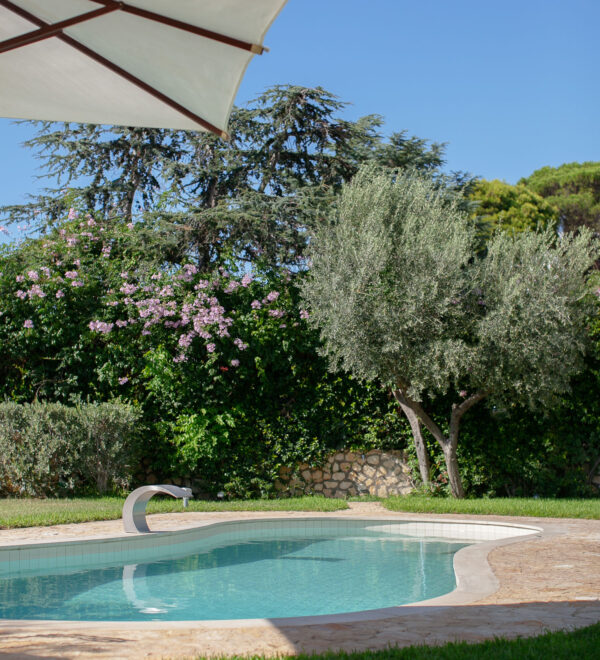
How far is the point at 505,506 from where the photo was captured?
1071 centimetres

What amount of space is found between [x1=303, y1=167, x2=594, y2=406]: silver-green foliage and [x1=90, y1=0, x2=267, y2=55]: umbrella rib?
7808 mm

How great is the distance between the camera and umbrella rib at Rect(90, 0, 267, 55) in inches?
131

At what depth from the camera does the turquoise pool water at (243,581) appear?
5996 millimetres

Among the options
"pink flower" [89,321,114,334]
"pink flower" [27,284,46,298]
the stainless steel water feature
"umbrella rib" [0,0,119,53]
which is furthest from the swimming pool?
"pink flower" [27,284,46,298]

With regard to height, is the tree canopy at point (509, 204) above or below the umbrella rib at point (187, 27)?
above

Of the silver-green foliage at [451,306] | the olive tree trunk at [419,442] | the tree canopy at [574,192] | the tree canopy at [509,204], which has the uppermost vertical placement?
the tree canopy at [574,192]

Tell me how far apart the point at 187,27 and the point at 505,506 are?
9241mm

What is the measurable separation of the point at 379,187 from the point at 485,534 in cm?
598

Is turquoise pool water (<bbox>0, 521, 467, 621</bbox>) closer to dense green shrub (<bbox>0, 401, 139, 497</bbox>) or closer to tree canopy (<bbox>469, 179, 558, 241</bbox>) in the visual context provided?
dense green shrub (<bbox>0, 401, 139, 497</bbox>)

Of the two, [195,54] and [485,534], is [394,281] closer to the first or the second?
[485,534]

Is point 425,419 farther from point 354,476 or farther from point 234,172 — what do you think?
point 234,172

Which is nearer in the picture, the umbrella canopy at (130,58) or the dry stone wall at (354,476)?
the umbrella canopy at (130,58)

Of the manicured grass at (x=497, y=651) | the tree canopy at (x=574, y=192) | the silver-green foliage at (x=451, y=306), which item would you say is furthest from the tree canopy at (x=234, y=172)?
the tree canopy at (x=574, y=192)

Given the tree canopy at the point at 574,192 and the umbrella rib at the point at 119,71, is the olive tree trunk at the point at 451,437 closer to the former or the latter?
the umbrella rib at the point at 119,71
